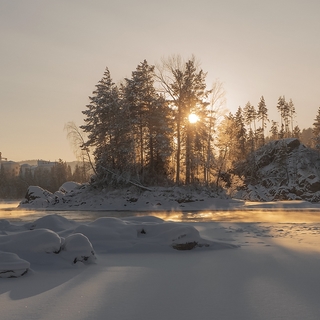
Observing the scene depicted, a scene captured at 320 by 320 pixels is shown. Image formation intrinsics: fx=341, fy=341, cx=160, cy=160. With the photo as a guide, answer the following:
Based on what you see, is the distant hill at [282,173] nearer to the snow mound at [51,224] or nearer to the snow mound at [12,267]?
the snow mound at [51,224]

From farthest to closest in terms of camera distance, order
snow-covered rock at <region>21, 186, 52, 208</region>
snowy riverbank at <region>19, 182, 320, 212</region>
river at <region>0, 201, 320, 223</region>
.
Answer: snow-covered rock at <region>21, 186, 52, 208</region> < snowy riverbank at <region>19, 182, 320, 212</region> < river at <region>0, 201, 320, 223</region>

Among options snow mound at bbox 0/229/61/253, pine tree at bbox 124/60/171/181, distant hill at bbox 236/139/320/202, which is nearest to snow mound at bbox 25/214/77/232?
snow mound at bbox 0/229/61/253

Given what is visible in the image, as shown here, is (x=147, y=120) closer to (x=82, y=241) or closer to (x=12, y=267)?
(x=82, y=241)

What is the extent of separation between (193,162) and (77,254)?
101ft

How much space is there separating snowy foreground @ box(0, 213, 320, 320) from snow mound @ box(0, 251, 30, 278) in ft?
0.05

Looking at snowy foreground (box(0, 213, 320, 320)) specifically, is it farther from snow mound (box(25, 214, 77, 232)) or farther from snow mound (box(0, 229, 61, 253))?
snow mound (box(25, 214, 77, 232))

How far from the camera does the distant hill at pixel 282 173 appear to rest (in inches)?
1935

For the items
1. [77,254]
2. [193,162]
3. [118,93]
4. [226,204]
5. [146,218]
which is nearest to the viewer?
[77,254]

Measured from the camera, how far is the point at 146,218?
37.2 feet

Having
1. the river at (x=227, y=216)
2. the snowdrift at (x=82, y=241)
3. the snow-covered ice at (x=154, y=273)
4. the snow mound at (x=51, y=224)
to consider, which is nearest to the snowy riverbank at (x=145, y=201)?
the river at (x=227, y=216)

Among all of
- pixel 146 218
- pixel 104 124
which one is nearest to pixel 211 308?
pixel 146 218

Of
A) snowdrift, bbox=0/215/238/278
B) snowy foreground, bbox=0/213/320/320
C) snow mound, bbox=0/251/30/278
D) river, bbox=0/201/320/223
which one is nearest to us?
snowy foreground, bbox=0/213/320/320

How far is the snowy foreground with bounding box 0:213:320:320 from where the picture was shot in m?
4.21

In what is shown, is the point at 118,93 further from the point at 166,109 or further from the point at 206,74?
the point at 206,74
